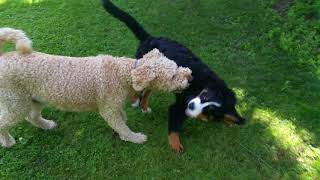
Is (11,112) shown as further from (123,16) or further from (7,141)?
(123,16)

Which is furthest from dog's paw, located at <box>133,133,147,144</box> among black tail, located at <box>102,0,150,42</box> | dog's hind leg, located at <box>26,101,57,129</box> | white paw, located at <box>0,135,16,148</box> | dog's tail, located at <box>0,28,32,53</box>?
dog's tail, located at <box>0,28,32,53</box>

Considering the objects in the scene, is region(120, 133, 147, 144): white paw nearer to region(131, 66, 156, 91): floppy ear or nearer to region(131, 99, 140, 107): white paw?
region(131, 99, 140, 107): white paw

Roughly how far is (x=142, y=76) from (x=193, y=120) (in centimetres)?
127

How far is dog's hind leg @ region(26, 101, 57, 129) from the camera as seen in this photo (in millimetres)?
4022

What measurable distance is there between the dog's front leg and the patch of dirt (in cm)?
309

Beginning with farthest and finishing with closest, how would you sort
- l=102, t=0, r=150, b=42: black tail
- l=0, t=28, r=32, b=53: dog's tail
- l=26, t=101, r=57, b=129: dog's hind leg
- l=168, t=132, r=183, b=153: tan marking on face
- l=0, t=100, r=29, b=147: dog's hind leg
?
l=102, t=0, r=150, b=42: black tail → l=168, t=132, r=183, b=153: tan marking on face → l=26, t=101, r=57, b=129: dog's hind leg → l=0, t=100, r=29, b=147: dog's hind leg → l=0, t=28, r=32, b=53: dog's tail

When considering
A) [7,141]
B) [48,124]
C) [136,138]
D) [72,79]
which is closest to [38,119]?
[48,124]

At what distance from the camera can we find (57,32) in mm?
5781

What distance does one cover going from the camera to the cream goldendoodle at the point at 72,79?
3469mm

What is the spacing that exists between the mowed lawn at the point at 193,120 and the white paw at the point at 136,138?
0.06 meters

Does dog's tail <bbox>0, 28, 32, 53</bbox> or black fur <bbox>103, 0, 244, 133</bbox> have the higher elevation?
dog's tail <bbox>0, 28, 32, 53</bbox>

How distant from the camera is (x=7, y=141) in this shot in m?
4.12

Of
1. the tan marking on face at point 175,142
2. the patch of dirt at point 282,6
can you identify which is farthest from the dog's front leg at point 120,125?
the patch of dirt at point 282,6

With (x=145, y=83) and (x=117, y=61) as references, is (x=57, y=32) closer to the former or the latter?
(x=117, y=61)
